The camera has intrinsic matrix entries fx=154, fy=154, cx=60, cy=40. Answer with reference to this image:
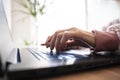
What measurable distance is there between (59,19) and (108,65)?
286 centimetres

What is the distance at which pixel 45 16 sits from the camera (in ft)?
10.0

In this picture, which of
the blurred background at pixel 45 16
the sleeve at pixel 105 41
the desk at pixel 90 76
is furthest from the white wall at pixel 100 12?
the desk at pixel 90 76

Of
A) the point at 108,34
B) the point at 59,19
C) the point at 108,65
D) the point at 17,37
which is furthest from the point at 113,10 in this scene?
the point at 108,65

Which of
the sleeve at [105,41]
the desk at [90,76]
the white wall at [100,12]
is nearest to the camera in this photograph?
the desk at [90,76]

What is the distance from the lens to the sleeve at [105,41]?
1.47 ft

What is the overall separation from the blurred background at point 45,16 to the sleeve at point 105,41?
238 centimetres

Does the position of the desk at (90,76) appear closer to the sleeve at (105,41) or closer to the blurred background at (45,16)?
the sleeve at (105,41)

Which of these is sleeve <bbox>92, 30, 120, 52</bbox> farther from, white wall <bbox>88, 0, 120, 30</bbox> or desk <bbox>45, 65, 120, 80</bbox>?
white wall <bbox>88, 0, 120, 30</bbox>

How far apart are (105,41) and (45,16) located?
2.67 m

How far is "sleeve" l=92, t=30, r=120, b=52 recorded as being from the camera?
0.45 m

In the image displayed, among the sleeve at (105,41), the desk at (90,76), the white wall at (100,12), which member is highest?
the white wall at (100,12)

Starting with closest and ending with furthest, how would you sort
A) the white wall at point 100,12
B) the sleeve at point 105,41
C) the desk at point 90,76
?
the desk at point 90,76, the sleeve at point 105,41, the white wall at point 100,12

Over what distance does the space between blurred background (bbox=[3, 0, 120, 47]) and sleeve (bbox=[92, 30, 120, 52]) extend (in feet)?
7.82

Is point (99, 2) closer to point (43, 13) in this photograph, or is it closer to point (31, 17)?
point (43, 13)
